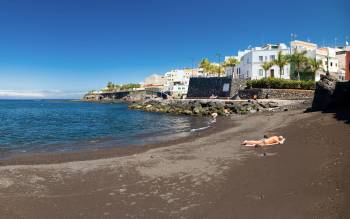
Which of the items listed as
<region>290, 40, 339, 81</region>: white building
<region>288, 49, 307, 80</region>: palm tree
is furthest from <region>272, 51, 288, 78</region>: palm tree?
<region>290, 40, 339, 81</region>: white building

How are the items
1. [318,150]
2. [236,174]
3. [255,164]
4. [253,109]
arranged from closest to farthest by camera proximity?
[236,174] → [255,164] → [318,150] → [253,109]

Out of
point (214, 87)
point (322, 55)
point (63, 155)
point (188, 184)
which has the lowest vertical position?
point (63, 155)

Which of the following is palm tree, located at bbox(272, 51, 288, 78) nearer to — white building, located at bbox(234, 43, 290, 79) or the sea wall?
white building, located at bbox(234, 43, 290, 79)

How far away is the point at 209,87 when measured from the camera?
82.5 metres

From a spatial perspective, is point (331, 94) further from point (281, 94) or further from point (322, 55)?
point (322, 55)

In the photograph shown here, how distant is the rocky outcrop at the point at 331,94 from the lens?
34316 mm

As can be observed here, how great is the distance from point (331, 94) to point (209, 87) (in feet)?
158

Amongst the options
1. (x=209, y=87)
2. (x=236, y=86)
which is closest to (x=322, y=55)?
(x=236, y=86)

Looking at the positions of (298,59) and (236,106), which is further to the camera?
(298,59)

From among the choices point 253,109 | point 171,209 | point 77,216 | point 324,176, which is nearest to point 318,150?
point 324,176

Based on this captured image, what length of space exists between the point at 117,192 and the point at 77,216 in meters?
2.31

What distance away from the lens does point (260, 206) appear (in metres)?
9.49

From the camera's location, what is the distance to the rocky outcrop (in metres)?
34.3

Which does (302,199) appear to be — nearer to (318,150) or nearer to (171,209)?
(171,209)
